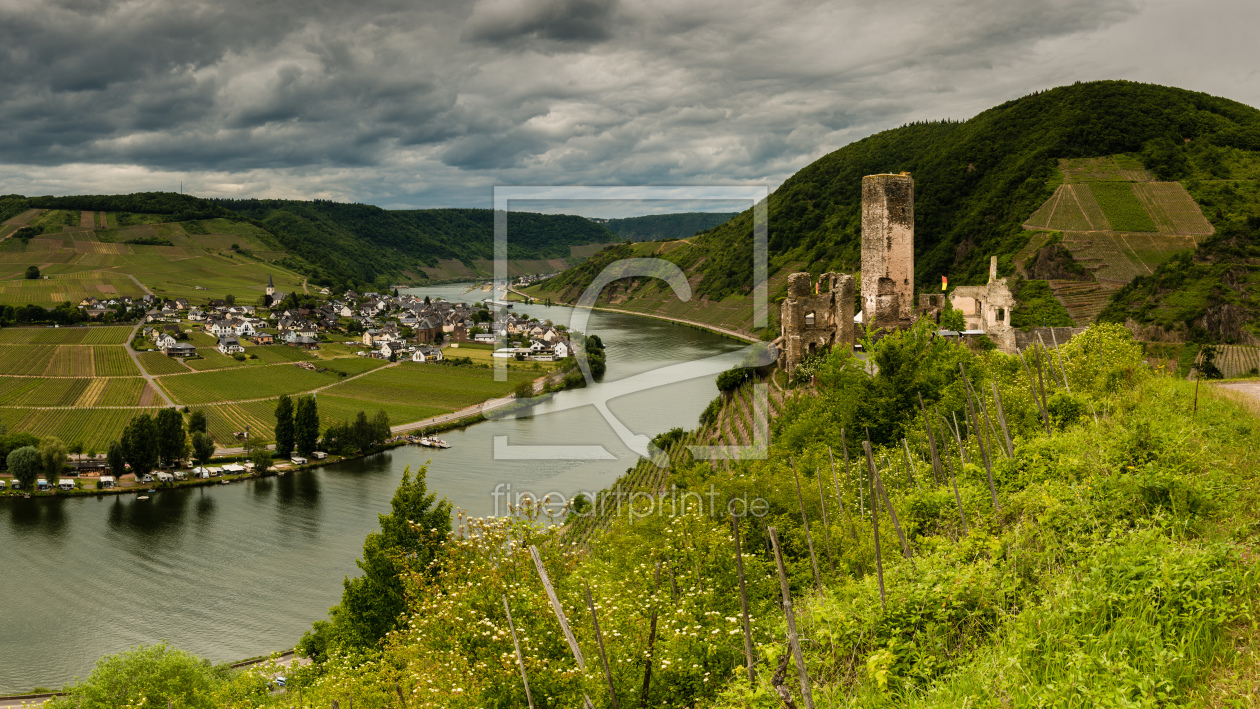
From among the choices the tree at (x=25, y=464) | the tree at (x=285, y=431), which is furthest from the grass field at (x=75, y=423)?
the tree at (x=285, y=431)

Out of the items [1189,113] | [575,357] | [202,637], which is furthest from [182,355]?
[1189,113]

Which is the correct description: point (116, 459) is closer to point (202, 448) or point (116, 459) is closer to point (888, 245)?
point (202, 448)

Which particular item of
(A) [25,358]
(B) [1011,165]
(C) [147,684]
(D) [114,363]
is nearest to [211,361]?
(D) [114,363]

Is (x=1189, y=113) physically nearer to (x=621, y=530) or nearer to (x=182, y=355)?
(x=621, y=530)

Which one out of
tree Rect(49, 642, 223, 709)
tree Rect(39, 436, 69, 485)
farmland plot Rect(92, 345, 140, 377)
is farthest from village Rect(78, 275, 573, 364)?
tree Rect(49, 642, 223, 709)

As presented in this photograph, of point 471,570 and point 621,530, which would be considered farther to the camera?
point 621,530

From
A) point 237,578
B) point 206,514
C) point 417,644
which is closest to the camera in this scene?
point 417,644

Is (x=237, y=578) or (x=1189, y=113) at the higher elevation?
(x=1189, y=113)
